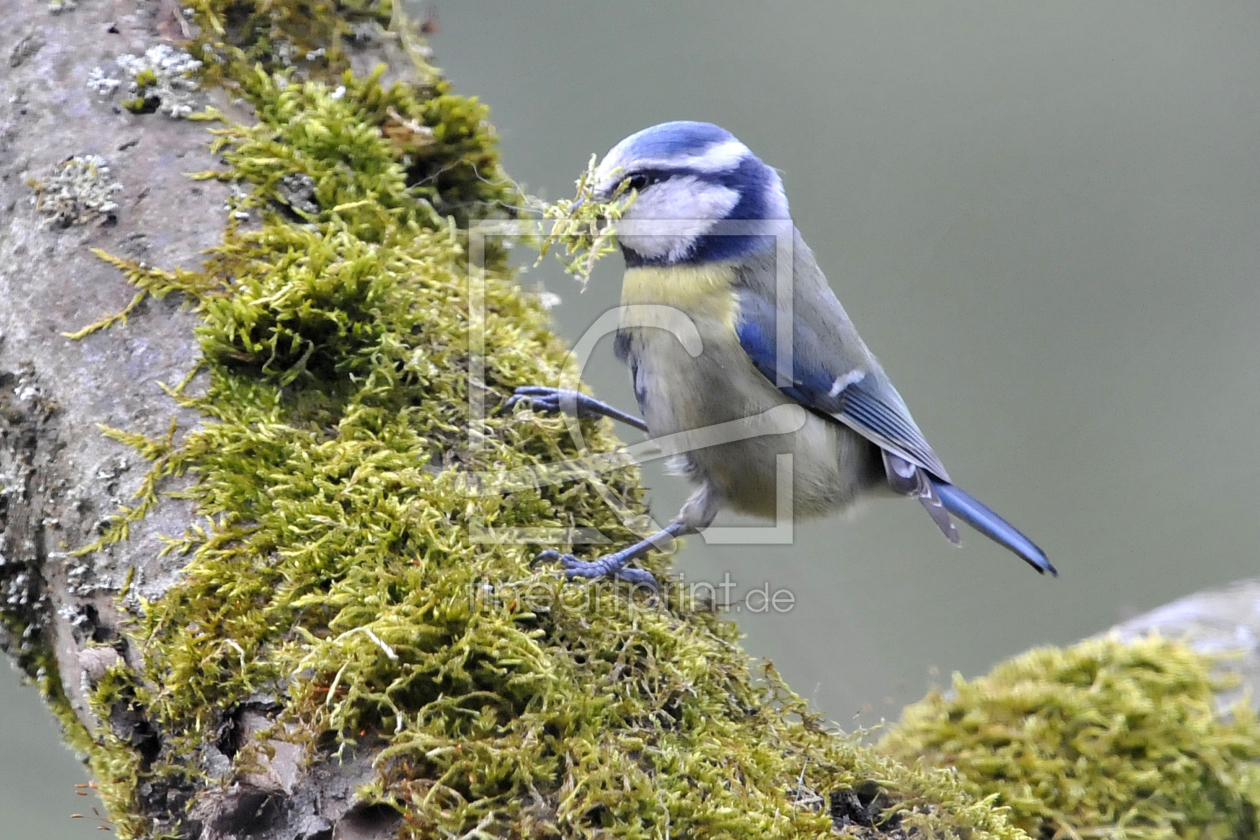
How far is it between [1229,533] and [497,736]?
442cm

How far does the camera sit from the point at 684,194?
6.28 feet

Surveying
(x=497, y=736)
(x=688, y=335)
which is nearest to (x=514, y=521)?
(x=497, y=736)

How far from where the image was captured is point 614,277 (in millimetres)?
2600

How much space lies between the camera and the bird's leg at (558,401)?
67.8 inches

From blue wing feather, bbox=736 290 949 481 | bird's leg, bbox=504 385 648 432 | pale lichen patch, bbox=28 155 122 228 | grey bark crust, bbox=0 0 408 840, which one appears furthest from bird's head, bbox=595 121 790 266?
pale lichen patch, bbox=28 155 122 228

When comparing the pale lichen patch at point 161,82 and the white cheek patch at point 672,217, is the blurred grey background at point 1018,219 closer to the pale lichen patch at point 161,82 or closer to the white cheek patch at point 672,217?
the white cheek patch at point 672,217

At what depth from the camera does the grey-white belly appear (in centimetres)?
185

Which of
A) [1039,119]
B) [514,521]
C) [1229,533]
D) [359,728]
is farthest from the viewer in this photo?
[1039,119]

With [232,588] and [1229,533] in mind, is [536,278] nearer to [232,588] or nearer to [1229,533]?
[232,588]

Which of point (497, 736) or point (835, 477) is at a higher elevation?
point (835, 477)

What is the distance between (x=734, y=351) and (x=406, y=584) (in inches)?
33.7

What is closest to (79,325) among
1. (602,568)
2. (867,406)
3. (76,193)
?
(76,193)

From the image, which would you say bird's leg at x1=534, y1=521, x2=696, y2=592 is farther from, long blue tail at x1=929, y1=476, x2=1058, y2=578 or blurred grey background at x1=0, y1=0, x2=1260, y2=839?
blurred grey background at x1=0, y1=0, x2=1260, y2=839

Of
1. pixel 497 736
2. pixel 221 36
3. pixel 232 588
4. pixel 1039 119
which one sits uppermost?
pixel 1039 119
